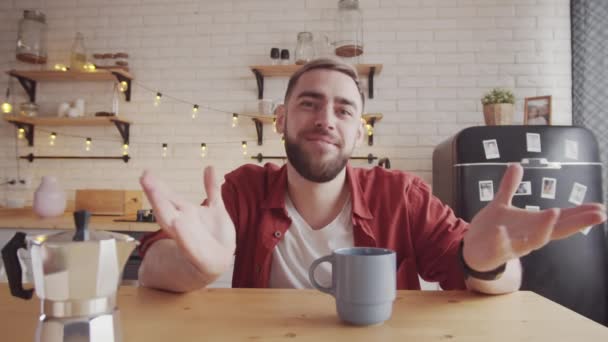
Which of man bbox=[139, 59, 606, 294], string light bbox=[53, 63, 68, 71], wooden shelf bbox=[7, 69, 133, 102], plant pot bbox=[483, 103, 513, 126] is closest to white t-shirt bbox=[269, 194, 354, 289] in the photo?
man bbox=[139, 59, 606, 294]

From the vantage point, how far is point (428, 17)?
2.64 m

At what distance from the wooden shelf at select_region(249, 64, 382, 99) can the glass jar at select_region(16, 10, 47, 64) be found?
60.2 inches

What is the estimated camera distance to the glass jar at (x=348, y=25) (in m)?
2.61

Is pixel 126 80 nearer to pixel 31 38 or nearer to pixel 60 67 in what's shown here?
pixel 60 67

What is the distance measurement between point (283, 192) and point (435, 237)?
17.8 inches

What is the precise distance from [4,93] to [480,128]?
321 cm

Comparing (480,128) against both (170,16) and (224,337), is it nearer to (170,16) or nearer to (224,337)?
(224,337)

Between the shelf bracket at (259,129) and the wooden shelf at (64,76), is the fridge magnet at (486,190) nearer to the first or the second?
the shelf bracket at (259,129)

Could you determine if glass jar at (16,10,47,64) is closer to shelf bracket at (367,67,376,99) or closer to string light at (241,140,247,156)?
string light at (241,140,247,156)

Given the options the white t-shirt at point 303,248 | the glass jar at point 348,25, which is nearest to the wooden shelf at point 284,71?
the glass jar at point 348,25

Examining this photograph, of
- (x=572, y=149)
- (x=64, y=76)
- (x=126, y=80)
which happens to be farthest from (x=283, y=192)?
(x=64, y=76)

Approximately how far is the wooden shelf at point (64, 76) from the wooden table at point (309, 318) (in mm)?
2197

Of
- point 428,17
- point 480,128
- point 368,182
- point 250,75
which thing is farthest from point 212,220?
point 428,17

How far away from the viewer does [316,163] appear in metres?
1.15
